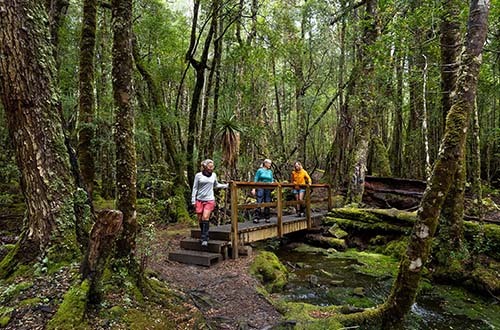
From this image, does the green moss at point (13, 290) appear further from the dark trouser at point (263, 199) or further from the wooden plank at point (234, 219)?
the dark trouser at point (263, 199)

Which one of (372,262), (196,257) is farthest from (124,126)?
(372,262)

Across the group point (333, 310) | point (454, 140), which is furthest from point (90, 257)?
point (454, 140)

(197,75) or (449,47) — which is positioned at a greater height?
(197,75)

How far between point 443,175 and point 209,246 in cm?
510

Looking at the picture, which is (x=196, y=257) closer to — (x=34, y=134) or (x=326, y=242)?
(x=34, y=134)

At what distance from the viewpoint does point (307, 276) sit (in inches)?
300

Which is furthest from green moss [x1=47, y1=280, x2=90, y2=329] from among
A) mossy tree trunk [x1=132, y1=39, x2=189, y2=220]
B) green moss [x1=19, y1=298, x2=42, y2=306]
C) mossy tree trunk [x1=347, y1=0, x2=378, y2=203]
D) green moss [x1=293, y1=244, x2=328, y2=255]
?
mossy tree trunk [x1=347, y1=0, x2=378, y2=203]

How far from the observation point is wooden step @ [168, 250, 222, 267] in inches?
274

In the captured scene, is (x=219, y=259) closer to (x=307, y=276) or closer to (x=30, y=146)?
(x=307, y=276)

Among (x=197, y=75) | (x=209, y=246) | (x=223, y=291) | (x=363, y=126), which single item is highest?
(x=197, y=75)

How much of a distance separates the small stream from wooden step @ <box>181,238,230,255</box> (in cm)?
169

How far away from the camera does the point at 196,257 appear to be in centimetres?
704

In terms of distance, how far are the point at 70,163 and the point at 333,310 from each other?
15.2ft

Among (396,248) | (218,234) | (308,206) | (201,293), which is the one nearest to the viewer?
(201,293)
